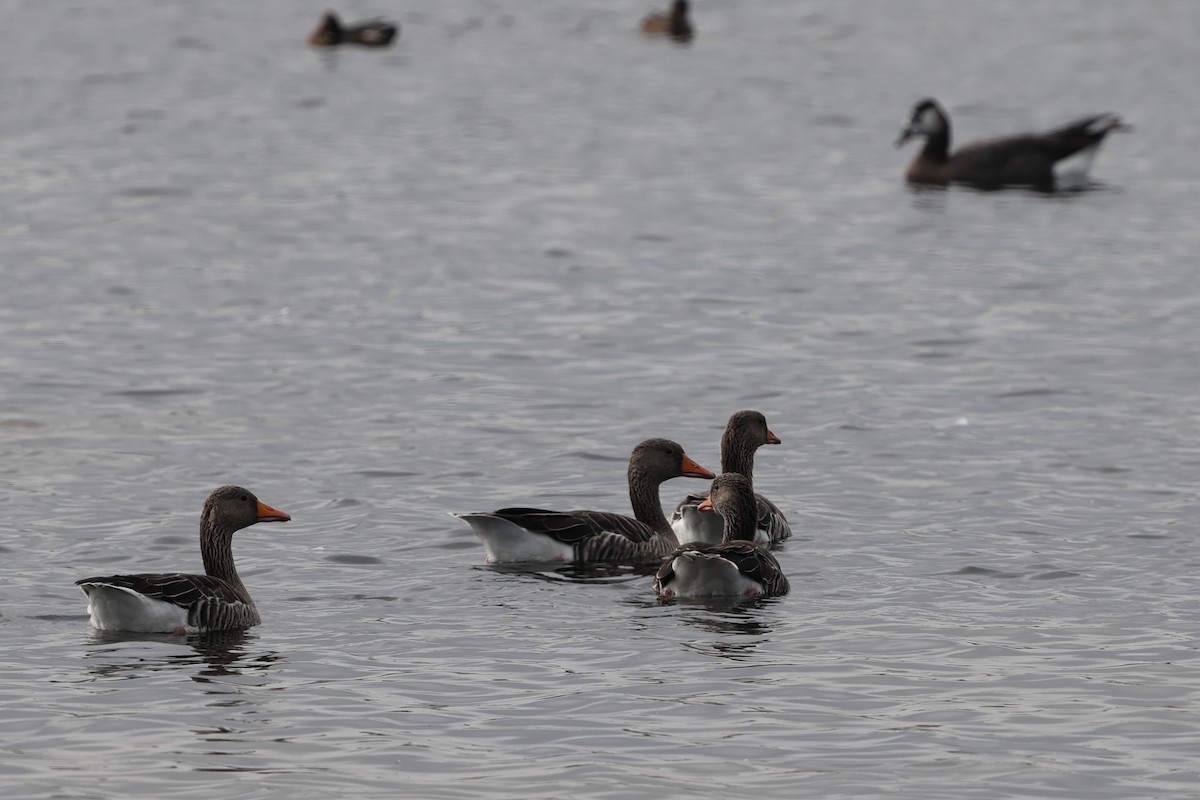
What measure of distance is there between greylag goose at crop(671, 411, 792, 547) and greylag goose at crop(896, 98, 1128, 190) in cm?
1907

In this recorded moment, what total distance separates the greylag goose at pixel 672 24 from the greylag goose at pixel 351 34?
6683mm

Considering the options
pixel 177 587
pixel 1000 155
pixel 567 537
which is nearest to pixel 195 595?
pixel 177 587

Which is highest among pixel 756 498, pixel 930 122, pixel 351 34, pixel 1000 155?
pixel 351 34

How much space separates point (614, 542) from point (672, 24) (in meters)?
38.0

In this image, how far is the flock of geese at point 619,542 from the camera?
43.2 ft

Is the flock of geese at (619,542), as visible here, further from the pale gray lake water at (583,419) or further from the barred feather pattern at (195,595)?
the pale gray lake water at (583,419)

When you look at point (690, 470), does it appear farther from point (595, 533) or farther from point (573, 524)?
point (573, 524)

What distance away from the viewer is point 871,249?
97.5ft

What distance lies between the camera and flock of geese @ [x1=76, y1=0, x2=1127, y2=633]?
13.2 metres

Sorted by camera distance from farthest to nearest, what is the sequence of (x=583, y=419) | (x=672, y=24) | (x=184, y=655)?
(x=672, y=24) < (x=583, y=419) < (x=184, y=655)

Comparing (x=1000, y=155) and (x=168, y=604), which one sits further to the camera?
(x=1000, y=155)

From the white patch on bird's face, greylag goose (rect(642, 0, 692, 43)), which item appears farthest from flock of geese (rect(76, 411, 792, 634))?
greylag goose (rect(642, 0, 692, 43))

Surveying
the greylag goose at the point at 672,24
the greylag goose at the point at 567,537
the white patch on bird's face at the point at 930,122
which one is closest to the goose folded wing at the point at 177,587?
the greylag goose at the point at 567,537

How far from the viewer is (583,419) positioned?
66.7 ft
